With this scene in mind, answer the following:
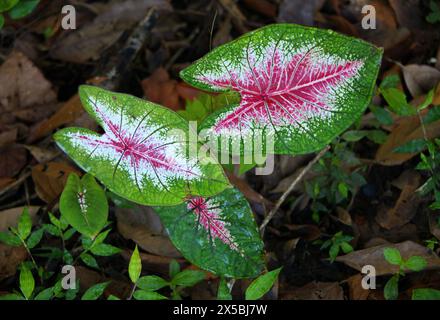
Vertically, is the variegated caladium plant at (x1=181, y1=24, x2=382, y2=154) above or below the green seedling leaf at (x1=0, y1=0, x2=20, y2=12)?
below

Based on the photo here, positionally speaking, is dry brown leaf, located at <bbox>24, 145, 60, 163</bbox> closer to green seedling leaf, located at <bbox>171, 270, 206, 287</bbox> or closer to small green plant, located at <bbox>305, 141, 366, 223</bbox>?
green seedling leaf, located at <bbox>171, 270, 206, 287</bbox>

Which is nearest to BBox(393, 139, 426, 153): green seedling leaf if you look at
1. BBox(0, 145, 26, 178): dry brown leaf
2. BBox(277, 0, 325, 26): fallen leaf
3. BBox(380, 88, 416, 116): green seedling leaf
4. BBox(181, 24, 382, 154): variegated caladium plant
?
BBox(380, 88, 416, 116): green seedling leaf

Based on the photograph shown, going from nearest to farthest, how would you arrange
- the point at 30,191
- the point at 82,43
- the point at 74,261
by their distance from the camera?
1. the point at 74,261
2. the point at 30,191
3. the point at 82,43

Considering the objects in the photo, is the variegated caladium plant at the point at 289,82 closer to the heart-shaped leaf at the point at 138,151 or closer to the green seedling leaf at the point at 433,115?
the heart-shaped leaf at the point at 138,151
